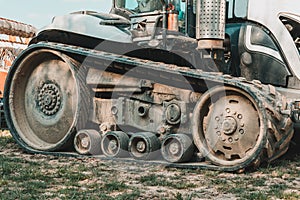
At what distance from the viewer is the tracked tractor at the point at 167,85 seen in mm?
5711

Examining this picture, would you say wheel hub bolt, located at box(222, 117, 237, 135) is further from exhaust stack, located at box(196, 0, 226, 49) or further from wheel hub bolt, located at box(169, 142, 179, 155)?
exhaust stack, located at box(196, 0, 226, 49)

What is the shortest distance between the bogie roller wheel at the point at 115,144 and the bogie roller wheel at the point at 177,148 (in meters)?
0.54

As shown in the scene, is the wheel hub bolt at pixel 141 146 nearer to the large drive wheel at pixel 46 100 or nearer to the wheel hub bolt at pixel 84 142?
the wheel hub bolt at pixel 84 142

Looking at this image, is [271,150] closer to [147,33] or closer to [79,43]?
[147,33]

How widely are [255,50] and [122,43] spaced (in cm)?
166

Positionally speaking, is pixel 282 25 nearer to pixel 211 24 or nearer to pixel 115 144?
pixel 211 24

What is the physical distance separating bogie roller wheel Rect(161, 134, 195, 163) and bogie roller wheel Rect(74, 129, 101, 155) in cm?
98

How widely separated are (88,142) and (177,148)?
1270 millimetres

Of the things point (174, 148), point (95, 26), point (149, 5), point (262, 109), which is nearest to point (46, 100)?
point (95, 26)

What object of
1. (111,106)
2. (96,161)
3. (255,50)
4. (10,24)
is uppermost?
(10,24)

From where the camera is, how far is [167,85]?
259 inches

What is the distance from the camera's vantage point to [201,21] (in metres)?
6.00

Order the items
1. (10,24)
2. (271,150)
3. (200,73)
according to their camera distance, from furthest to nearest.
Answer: (10,24) → (200,73) → (271,150)

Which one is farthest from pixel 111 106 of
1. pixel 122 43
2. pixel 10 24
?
pixel 10 24
